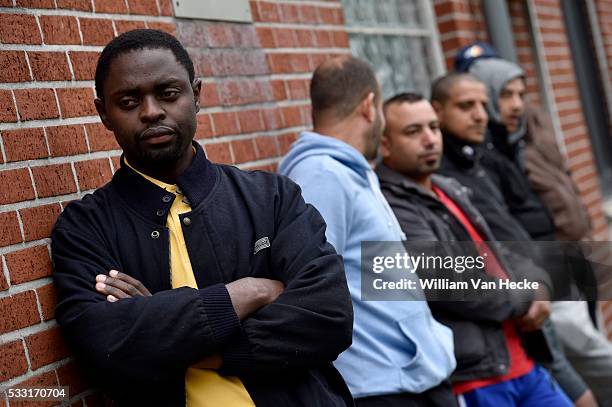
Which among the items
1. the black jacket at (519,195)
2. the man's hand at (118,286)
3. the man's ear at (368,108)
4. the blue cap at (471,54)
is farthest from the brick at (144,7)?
the blue cap at (471,54)

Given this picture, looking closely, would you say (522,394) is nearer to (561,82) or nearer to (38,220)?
(38,220)

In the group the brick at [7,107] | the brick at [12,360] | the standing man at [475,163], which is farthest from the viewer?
the standing man at [475,163]

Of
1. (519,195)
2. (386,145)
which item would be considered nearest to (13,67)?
(386,145)

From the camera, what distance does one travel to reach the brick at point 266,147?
4.11 metres

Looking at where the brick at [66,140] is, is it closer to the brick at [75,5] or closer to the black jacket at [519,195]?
the brick at [75,5]

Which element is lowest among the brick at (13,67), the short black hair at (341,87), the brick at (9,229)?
the brick at (9,229)

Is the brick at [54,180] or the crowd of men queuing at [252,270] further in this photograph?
the brick at [54,180]

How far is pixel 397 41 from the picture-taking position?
20.9ft

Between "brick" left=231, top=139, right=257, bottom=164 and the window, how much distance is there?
1.84 meters

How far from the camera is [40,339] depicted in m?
2.71

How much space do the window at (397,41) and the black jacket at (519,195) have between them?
0.90 m

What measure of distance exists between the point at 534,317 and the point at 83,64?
2314mm

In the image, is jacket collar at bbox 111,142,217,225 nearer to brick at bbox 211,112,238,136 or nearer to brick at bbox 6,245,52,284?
brick at bbox 6,245,52,284

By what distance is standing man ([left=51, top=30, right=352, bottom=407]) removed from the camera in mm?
2471
